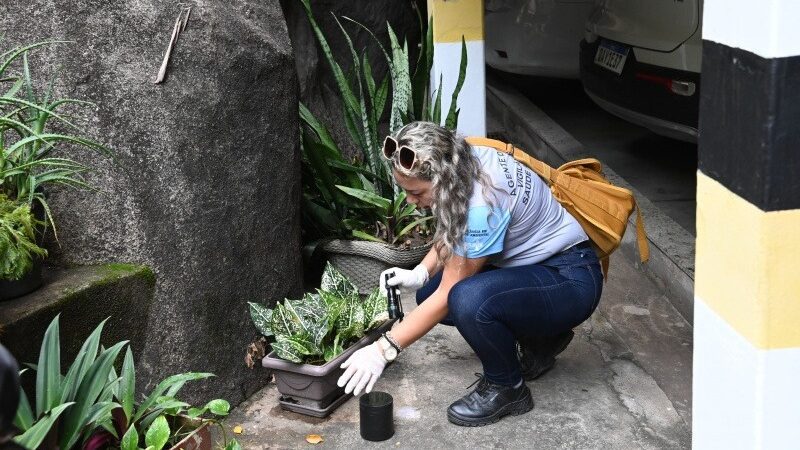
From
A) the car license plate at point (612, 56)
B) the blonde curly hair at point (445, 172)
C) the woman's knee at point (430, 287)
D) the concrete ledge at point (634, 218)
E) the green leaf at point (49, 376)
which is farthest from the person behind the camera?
the car license plate at point (612, 56)

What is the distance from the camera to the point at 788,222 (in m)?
2.00

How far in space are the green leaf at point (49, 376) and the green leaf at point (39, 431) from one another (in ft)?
0.58

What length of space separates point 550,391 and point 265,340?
44.6 inches

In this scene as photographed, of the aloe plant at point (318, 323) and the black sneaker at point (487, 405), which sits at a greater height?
the aloe plant at point (318, 323)

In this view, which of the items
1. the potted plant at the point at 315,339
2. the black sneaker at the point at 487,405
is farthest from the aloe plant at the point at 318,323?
the black sneaker at the point at 487,405

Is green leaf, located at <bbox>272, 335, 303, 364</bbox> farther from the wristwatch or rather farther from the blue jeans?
the blue jeans

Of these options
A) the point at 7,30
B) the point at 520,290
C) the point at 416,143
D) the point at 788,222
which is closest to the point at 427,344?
the point at 520,290

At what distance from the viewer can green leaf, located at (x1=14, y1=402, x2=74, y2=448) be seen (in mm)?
2246

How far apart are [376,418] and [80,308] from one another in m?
1.06

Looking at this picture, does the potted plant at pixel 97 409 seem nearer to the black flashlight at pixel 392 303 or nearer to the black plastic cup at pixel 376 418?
the black plastic cup at pixel 376 418

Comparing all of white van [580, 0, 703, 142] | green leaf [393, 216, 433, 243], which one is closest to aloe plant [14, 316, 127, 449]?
green leaf [393, 216, 433, 243]

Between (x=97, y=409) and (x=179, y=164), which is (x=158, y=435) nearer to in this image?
(x=97, y=409)

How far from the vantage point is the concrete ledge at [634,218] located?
4.46 metres

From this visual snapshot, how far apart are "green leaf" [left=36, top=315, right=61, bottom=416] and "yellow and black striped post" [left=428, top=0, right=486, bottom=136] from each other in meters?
2.92
